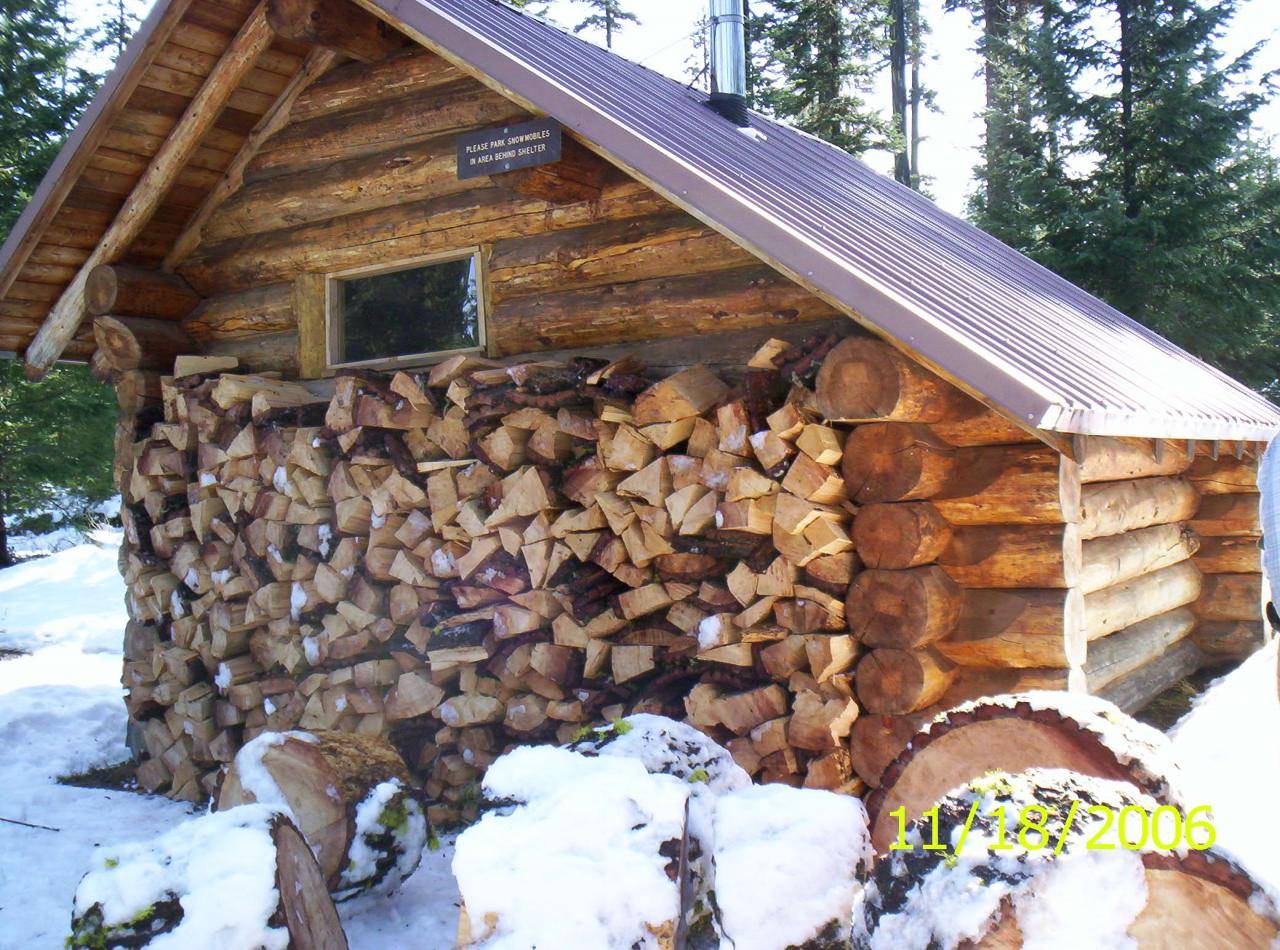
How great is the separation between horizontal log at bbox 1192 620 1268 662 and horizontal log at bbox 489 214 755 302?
525 centimetres

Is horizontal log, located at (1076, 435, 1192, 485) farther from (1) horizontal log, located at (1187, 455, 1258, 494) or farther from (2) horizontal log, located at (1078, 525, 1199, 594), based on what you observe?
(1) horizontal log, located at (1187, 455, 1258, 494)

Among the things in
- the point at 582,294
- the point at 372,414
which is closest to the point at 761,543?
the point at 582,294

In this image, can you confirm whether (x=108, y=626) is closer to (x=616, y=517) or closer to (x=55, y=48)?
(x=55, y=48)

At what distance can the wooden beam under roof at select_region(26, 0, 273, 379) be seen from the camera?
576cm

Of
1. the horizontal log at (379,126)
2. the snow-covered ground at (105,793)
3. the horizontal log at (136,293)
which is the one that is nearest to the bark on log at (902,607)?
the snow-covered ground at (105,793)

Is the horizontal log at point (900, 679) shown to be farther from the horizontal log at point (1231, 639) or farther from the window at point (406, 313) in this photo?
the horizontal log at point (1231, 639)

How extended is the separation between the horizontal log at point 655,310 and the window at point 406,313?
30 centimetres

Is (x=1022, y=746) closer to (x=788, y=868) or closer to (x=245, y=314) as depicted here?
(x=788, y=868)

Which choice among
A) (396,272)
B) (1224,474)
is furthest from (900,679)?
(1224,474)

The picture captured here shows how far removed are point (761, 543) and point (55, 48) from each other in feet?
38.1

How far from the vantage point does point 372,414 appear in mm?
5320

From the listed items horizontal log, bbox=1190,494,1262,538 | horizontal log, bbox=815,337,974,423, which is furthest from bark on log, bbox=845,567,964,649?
horizontal log, bbox=1190,494,1262,538

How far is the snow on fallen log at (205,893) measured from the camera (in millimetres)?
2932
